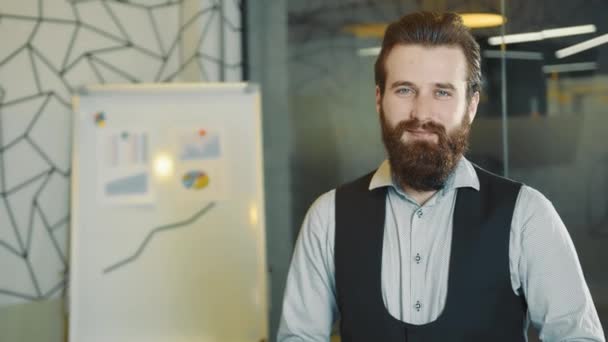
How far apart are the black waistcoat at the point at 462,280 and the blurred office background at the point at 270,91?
905mm

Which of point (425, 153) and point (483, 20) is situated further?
point (483, 20)

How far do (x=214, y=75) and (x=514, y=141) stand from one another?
5.54ft

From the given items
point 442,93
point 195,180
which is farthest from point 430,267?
point 195,180

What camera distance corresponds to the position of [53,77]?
3211mm

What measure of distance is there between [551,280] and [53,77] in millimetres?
2595

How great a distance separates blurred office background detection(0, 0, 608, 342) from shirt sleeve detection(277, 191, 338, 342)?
1.08 meters

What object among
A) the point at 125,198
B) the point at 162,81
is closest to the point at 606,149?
the point at 125,198

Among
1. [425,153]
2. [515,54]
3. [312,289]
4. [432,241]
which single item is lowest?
[312,289]

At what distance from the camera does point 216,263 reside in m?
2.90

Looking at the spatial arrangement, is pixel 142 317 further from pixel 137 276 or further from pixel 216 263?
pixel 216 263

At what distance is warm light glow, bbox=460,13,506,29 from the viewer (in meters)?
2.46

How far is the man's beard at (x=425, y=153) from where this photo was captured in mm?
1560

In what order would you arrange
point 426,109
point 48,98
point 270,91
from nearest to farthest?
point 426,109, point 48,98, point 270,91

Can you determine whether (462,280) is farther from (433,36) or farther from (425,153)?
(433,36)
